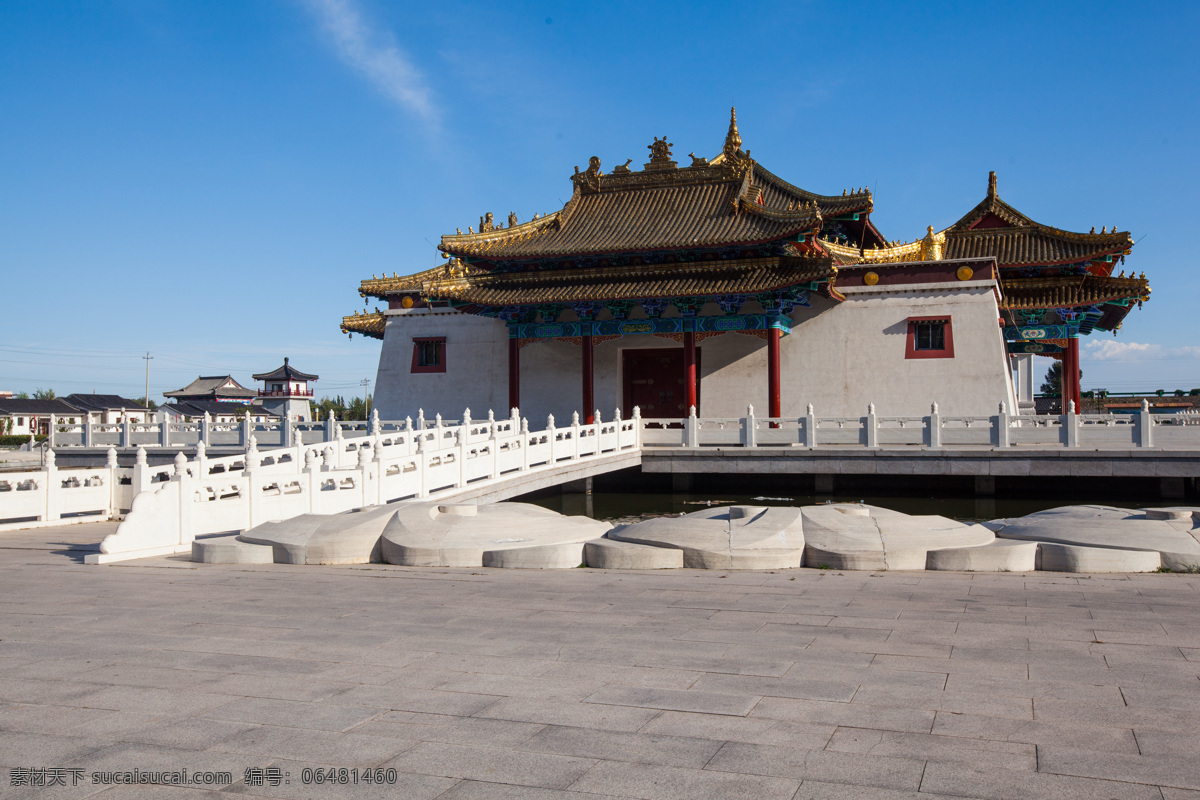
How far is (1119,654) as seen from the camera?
513 cm

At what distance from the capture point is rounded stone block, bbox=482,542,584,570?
864cm

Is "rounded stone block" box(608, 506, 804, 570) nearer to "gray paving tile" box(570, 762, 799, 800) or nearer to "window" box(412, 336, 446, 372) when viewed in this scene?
"gray paving tile" box(570, 762, 799, 800)

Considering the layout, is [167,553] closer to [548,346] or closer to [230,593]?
[230,593]

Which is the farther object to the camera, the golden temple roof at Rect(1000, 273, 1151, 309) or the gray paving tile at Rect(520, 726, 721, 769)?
the golden temple roof at Rect(1000, 273, 1151, 309)

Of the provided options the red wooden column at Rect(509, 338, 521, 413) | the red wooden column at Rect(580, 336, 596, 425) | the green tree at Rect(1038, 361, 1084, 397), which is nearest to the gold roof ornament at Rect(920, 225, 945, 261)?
the red wooden column at Rect(580, 336, 596, 425)

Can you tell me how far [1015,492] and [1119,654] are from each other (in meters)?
16.7

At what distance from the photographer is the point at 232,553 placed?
923 centimetres

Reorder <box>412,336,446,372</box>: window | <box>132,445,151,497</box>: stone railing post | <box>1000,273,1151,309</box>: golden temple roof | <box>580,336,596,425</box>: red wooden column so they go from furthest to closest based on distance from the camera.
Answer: <box>412,336,446,372</box>: window, <box>1000,273,1151,309</box>: golden temple roof, <box>580,336,596,425</box>: red wooden column, <box>132,445,151,497</box>: stone railing post

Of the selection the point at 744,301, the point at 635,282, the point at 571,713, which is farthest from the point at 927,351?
the point at 571,713

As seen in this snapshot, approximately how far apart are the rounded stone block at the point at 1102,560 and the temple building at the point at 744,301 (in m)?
15.6

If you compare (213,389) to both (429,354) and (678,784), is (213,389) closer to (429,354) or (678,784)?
(429,354)

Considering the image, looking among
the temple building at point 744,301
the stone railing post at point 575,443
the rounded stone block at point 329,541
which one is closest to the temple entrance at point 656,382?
the temple building at point 744,301

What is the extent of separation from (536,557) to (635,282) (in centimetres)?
1764

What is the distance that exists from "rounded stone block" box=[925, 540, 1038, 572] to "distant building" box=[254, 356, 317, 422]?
2602 inches
